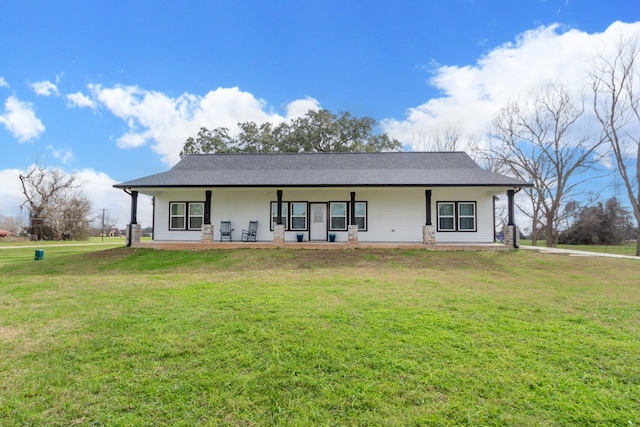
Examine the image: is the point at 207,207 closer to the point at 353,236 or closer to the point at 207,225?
the point at 207,225

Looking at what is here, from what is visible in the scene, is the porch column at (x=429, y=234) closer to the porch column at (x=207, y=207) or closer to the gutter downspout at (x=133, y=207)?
the porch column at (x=207, y=207)

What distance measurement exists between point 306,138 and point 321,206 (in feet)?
43.1

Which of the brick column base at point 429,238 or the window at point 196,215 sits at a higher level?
the window at point 196,215

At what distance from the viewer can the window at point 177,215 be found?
46.7ft

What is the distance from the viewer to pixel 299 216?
1420 centimetres

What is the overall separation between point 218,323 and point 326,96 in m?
23.2

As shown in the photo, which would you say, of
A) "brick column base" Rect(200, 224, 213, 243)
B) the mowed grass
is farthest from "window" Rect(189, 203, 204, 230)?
the mowed grass

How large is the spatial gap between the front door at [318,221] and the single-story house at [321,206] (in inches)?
1.8

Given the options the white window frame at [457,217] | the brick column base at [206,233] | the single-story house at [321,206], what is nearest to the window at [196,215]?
the single-story house at [321,206]

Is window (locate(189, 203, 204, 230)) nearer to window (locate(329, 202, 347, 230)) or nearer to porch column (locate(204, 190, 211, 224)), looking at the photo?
porch column (locate(204, 190, 211, 224))

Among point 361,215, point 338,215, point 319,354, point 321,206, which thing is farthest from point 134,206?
point 319,354

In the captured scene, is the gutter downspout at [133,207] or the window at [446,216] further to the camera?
the window at [446,216]

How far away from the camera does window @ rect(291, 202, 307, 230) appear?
14.1 metres

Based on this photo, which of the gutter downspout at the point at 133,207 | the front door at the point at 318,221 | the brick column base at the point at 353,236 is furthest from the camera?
the front door at the point at 318,221
